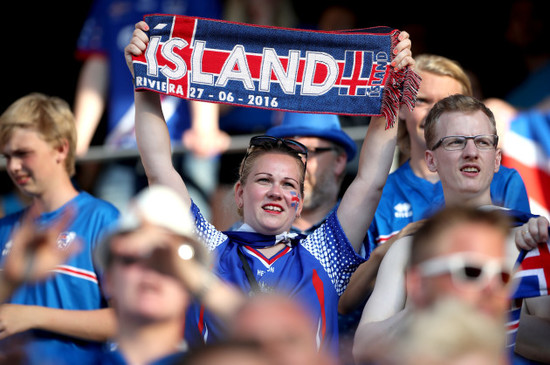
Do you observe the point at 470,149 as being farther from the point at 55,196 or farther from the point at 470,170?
the point at 55,196

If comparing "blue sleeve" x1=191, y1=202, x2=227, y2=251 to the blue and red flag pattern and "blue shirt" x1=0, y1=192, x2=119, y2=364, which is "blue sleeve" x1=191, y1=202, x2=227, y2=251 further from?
the blue and red flag pattern

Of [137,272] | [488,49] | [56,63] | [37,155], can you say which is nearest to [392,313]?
[137,272]

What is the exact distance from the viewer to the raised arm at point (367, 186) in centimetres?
316

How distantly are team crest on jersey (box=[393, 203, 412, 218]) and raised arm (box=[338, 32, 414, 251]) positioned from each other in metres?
0.51

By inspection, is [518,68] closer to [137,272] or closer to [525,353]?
[525,353]

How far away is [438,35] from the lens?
584cm

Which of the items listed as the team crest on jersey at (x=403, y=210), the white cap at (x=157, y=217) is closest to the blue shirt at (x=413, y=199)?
the team crest on jersey at (x=403, y=210)

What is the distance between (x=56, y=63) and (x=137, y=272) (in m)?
4.60

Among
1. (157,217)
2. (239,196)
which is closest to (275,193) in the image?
(239,196)

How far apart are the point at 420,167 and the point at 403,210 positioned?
0.86 ft

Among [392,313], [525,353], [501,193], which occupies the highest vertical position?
[501,193]

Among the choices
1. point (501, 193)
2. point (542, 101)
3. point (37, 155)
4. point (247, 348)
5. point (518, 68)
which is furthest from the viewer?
point (518, 68)

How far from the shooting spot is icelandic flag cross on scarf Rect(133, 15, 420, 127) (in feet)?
11.2

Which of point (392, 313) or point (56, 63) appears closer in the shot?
point (392, 313)
